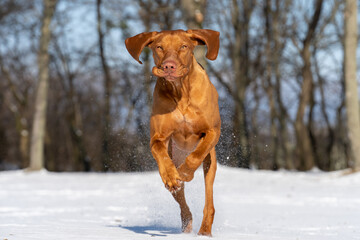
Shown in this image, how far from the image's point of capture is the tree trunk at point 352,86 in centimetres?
1444

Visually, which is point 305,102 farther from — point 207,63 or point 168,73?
point 168,73

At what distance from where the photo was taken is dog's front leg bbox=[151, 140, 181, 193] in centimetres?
451

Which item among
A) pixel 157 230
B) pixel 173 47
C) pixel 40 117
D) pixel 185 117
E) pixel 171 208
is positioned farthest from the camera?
pixel 40 117

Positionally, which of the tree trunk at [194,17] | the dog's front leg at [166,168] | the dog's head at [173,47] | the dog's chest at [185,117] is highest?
→ the tree trunk at [194,17]

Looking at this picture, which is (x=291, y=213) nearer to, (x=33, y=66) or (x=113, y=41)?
(x=113, y=41)

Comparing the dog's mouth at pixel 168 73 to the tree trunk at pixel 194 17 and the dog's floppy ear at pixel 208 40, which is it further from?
the tree trunk at pixel 194 17

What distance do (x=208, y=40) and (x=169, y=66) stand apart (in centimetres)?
78

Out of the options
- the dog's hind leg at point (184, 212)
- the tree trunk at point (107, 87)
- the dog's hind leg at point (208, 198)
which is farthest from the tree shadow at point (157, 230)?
the tree trunk at point (107, 87)

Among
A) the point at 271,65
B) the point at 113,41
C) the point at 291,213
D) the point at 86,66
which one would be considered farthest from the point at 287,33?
the point at 291,213

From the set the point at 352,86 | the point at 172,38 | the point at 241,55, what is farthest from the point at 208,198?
the point at 241,55

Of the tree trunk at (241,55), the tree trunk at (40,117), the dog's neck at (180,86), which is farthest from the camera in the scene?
the tree trunk at (241,55)

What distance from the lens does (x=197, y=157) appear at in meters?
4.77

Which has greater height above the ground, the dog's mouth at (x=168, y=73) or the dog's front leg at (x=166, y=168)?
the dog's mouth at (x=168, y=73)

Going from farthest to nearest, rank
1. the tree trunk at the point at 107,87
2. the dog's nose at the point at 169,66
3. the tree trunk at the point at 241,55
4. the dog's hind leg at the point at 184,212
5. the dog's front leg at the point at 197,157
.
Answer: the tree trunk at the point at 241,55 < the tree trunk at the point at 107,87 < the dog's hind leg at the point at 184,212 < the dog's front leg at the point at 197,157 < the dog's nose at the point at 169,66
